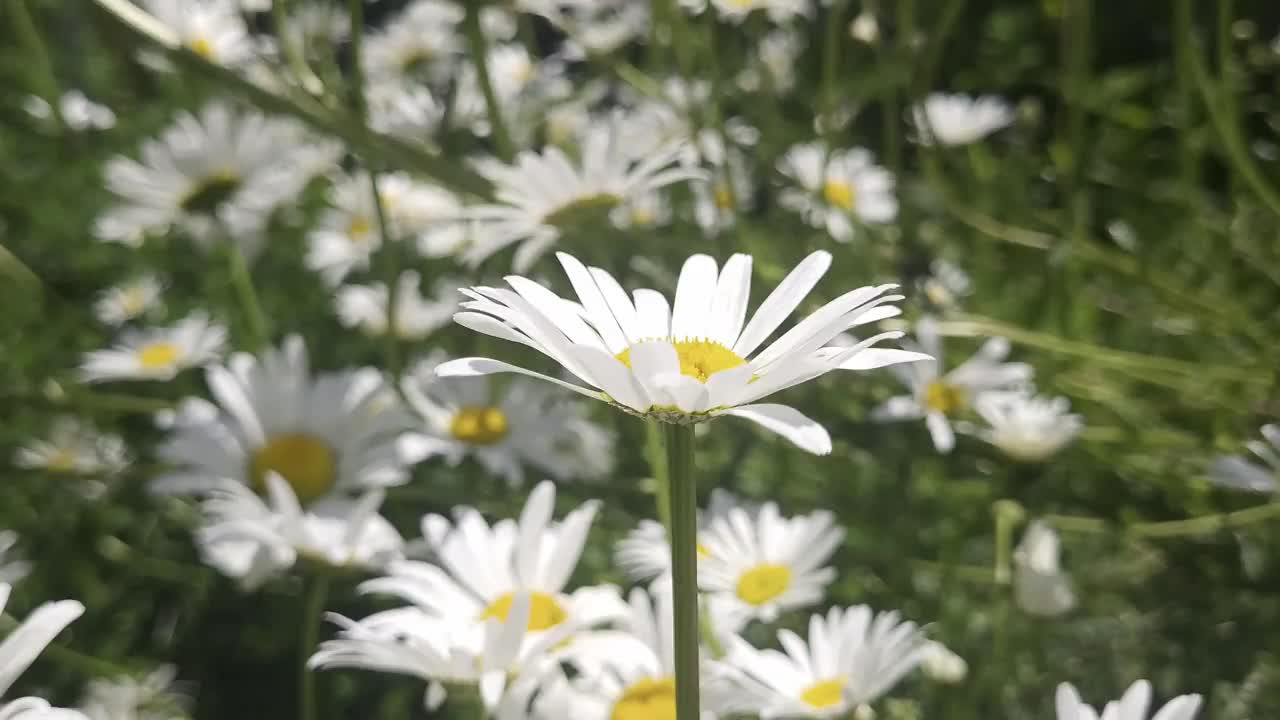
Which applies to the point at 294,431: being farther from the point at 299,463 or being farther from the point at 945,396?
the point at 945,396

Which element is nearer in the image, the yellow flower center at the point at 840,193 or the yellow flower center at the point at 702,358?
the yellow flower center at the point at 702,358

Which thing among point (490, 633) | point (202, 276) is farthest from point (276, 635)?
point (202, 276)

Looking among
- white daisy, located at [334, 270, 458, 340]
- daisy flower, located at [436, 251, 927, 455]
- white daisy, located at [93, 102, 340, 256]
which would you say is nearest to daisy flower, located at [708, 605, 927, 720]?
daisy flower, located at [436, 251, 927, 455]

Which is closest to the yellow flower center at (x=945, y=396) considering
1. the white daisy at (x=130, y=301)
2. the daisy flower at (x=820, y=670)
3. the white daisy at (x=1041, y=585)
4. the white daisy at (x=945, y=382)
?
the white daisy at (x=945, y=382)

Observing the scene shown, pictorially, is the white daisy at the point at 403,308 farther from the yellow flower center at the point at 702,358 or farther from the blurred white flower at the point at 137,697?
the yellow flower center at the point at 702,358

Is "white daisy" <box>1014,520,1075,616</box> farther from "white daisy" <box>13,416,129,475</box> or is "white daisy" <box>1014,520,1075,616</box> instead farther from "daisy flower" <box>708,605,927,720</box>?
"white daisy" <box>13,416,129,475</box>
